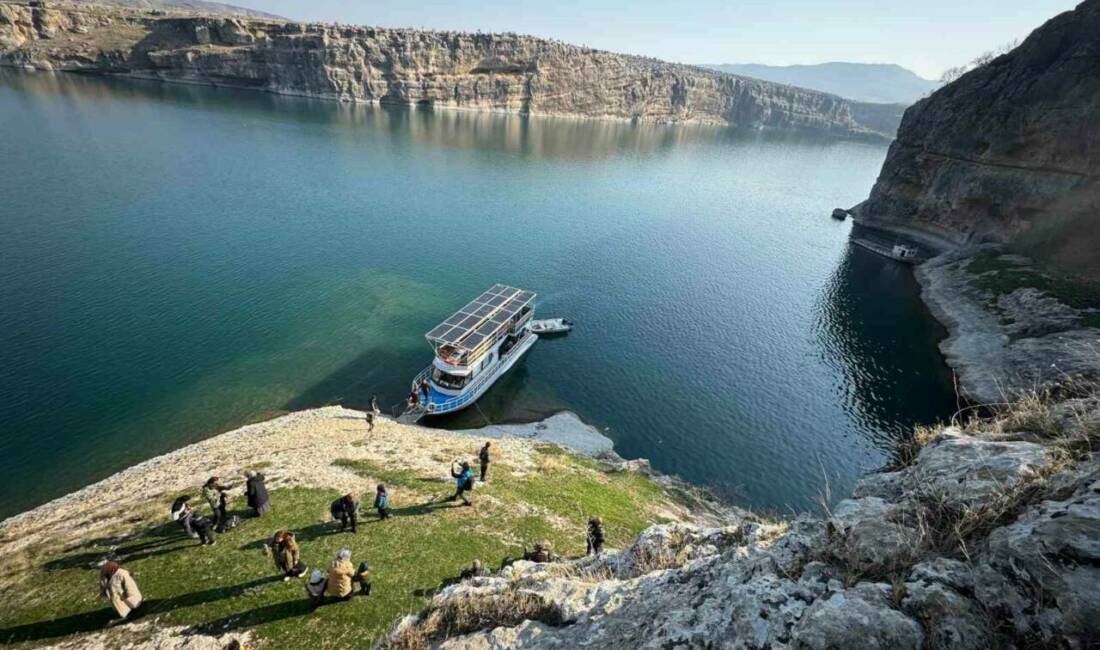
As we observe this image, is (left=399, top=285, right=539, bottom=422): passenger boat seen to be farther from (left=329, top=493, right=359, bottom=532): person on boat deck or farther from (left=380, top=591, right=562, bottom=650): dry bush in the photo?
(left=380, top=591, right=562, bottom=650): dry bush

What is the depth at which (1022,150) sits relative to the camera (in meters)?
75.8

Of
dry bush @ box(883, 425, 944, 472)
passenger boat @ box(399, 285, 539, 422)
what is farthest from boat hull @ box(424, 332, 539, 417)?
dry bush @ box(883, 425, 944, 472)

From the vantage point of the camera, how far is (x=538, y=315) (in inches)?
2438

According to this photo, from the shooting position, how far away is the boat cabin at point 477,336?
42.9 meters

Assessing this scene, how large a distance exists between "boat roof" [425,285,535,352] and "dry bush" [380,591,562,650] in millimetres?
31568

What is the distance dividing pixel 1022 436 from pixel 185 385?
51204 millimetres

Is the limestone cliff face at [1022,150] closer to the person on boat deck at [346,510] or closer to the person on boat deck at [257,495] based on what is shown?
the person on boat deck at [346,510]

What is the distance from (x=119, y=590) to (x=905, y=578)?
19.7m

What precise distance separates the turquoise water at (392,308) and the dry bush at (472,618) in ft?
60.8

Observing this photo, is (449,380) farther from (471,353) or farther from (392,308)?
(392,308)

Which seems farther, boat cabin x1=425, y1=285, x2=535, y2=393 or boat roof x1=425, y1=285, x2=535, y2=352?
boat roof x1=425, y1=285, x2=535, y2=352

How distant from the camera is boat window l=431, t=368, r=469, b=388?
42.9 m

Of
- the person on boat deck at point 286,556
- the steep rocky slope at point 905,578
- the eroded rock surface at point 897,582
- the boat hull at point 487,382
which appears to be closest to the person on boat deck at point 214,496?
the person on boat deck at point 286,556

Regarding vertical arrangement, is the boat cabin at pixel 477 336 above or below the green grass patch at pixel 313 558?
below
